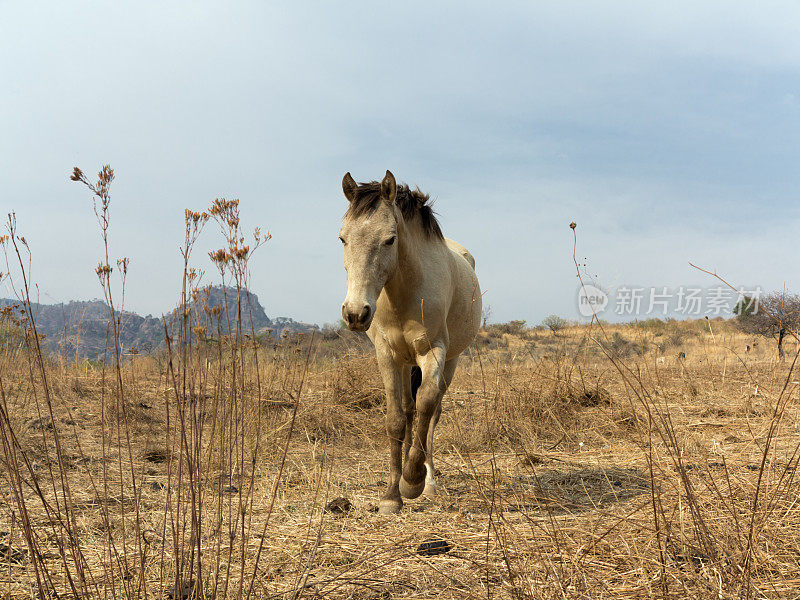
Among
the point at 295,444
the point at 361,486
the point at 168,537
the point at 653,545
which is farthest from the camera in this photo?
the point at 295,444

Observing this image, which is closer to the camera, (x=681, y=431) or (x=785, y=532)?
(x=785, y=532)

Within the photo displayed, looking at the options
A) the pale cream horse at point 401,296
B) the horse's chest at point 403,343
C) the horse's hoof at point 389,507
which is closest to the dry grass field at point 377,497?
the horse's hoof at point 389,507

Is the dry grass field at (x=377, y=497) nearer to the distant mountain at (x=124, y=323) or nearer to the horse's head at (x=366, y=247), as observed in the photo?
the distant mountain at (x=124, y=323)

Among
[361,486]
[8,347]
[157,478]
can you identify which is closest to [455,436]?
[361,486]

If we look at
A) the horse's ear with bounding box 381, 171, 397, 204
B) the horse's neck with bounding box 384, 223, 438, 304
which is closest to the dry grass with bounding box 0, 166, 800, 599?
the horse's neck with bounding box 384, 223, 438, 304

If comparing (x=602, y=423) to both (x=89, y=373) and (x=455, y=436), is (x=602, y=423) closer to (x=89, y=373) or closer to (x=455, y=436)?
(x=455, y=436)

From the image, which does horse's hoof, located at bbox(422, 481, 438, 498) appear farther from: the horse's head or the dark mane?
the dark mane

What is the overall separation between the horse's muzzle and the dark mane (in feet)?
2.65

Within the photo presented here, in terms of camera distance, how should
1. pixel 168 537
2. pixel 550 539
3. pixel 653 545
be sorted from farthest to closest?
pixel 168 537, pixel 550 539, pixel 653 545

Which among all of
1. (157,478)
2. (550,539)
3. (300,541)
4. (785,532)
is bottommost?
(157,478)

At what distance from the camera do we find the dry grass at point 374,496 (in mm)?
2053

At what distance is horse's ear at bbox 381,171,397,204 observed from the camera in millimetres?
A: 3842

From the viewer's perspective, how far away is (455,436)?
5.78m

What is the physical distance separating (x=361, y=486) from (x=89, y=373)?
6.80m
